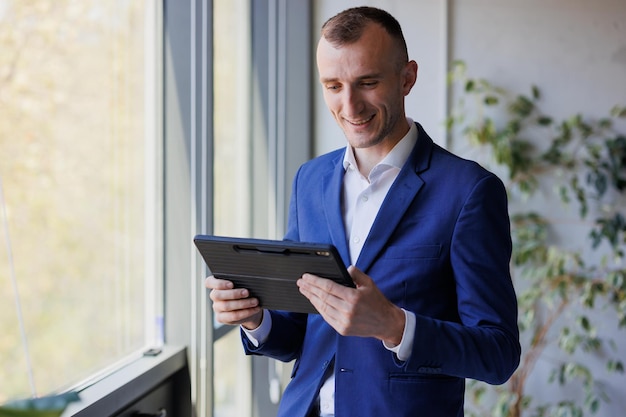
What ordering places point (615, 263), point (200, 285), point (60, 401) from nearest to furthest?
1. point (60, 401)
2. point (200, 285)
3. point (615, 263)

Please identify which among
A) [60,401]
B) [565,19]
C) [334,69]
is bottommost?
[60,401]

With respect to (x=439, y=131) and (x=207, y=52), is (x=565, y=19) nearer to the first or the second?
(x=439, y=131)

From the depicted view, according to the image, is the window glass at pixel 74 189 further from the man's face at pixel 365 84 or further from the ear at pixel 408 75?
the ear at pixel 408 75

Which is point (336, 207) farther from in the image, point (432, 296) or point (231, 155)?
point (231, 155)

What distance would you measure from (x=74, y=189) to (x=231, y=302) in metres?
0.65

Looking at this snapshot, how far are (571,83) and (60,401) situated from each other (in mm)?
3513

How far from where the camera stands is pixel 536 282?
3.82 meters

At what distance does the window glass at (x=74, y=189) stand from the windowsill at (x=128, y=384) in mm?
58

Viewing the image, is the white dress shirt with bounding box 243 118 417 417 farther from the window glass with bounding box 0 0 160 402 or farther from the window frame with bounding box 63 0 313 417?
the window frame with bounding box 63 0 313 417

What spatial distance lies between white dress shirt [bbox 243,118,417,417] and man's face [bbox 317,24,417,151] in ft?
0.19

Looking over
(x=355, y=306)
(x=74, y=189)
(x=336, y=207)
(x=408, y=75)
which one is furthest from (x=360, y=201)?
(x=74, y=189)

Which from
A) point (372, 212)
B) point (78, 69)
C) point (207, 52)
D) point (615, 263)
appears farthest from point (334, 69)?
point (615, 263)

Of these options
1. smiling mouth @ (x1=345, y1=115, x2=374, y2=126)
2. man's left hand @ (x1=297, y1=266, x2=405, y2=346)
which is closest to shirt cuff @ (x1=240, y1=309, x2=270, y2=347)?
man's left hand @ (x1=297, y1=266, x2=405, y2=346)

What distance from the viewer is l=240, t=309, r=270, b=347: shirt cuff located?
5.61ft
